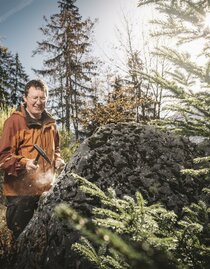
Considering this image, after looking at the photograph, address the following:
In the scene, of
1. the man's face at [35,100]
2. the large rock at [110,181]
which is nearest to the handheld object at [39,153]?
the large rock at [110,181]

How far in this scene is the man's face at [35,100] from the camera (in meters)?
3.41

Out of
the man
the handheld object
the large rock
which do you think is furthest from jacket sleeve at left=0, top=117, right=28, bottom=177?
the large rock

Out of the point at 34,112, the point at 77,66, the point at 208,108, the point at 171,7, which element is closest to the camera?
the point at 208,108

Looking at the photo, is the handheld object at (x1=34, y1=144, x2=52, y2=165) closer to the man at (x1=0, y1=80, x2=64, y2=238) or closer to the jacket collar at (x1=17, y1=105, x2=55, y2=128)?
the man at (x1=0, y1=80, x2=64, y2=238)

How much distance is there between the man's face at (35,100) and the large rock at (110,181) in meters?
0.66

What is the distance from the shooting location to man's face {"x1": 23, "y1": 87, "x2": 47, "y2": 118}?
341 cm

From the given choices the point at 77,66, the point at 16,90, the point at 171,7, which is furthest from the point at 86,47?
the point at 171,7

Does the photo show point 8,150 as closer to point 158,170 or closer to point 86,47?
point 158,170

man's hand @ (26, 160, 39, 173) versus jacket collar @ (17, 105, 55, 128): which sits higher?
jacket collar @ (17, 105, 55, 128)

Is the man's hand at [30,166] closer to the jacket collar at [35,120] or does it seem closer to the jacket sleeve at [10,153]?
the jacket sleeve at [10,153]

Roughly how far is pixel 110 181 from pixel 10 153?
1.05m

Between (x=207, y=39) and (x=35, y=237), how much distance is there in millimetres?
2500

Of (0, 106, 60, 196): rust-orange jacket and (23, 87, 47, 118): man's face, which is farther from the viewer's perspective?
(23, 87, 47, 118): man's face

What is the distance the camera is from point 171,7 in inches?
69.5
